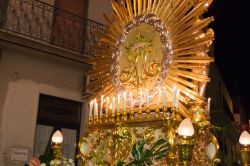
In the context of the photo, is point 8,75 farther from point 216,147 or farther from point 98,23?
point 216,147

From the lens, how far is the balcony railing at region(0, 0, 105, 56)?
6.73 meters

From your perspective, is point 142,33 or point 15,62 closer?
point 142,33

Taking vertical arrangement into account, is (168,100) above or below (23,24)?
below

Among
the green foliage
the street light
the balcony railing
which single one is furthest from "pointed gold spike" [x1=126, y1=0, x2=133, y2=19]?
the balcony railing

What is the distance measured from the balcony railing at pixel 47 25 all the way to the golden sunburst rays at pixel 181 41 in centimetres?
310

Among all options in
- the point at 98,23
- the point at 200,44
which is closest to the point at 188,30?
the point at 200,44

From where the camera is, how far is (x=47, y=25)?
23.6 ft

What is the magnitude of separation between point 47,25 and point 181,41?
4285mm

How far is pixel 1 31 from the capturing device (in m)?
6.23

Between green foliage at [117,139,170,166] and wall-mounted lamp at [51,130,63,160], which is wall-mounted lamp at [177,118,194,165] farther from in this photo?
wall-mounted lamp at [51,130,63,160]

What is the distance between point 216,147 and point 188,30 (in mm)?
1134

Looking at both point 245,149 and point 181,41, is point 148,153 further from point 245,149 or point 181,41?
point 181,41

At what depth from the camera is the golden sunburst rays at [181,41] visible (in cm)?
333

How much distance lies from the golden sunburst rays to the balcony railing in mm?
3102
